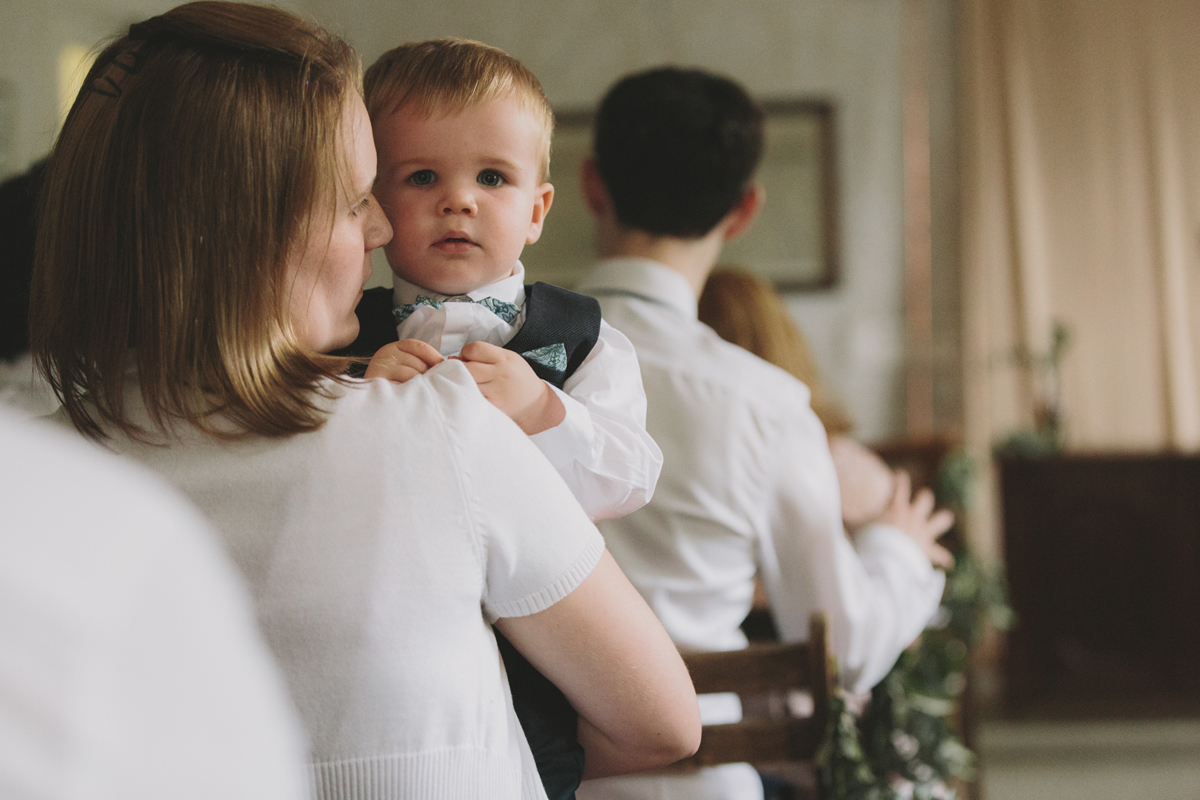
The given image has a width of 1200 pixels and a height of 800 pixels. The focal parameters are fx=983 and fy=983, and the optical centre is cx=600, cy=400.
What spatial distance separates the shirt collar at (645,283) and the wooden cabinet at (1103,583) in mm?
2799

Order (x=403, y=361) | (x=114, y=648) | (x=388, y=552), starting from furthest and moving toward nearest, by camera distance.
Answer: (x=403, y=361) → (x=388, y=552) → (x=114, y=648)

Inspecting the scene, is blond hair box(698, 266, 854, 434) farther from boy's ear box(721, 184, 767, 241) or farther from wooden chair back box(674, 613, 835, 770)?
wooden chair back box(674, 613, 835, 770)

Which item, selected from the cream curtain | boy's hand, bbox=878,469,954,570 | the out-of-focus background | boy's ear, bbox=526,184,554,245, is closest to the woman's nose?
boy's ear, bbox=526,184,554,245

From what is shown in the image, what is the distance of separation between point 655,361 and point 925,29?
3667 millimetres

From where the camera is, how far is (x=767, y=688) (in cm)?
124

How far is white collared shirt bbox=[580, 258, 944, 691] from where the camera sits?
1.34 metres

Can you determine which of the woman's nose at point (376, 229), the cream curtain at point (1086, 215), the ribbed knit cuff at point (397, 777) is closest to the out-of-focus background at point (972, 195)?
the cream curtain at point (1086, 215)

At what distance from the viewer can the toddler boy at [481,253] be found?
0.85m

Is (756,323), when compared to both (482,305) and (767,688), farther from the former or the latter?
(482,305)

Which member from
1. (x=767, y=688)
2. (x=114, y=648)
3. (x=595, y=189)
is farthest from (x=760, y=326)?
(x=114, y=648)

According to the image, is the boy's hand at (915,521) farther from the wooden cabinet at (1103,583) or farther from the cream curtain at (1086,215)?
the cream curtain at (1086,215)

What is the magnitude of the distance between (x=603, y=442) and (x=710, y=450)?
0.53 m

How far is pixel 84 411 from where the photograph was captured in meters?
0.68

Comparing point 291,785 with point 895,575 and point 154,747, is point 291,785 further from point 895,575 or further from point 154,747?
point 895,575
